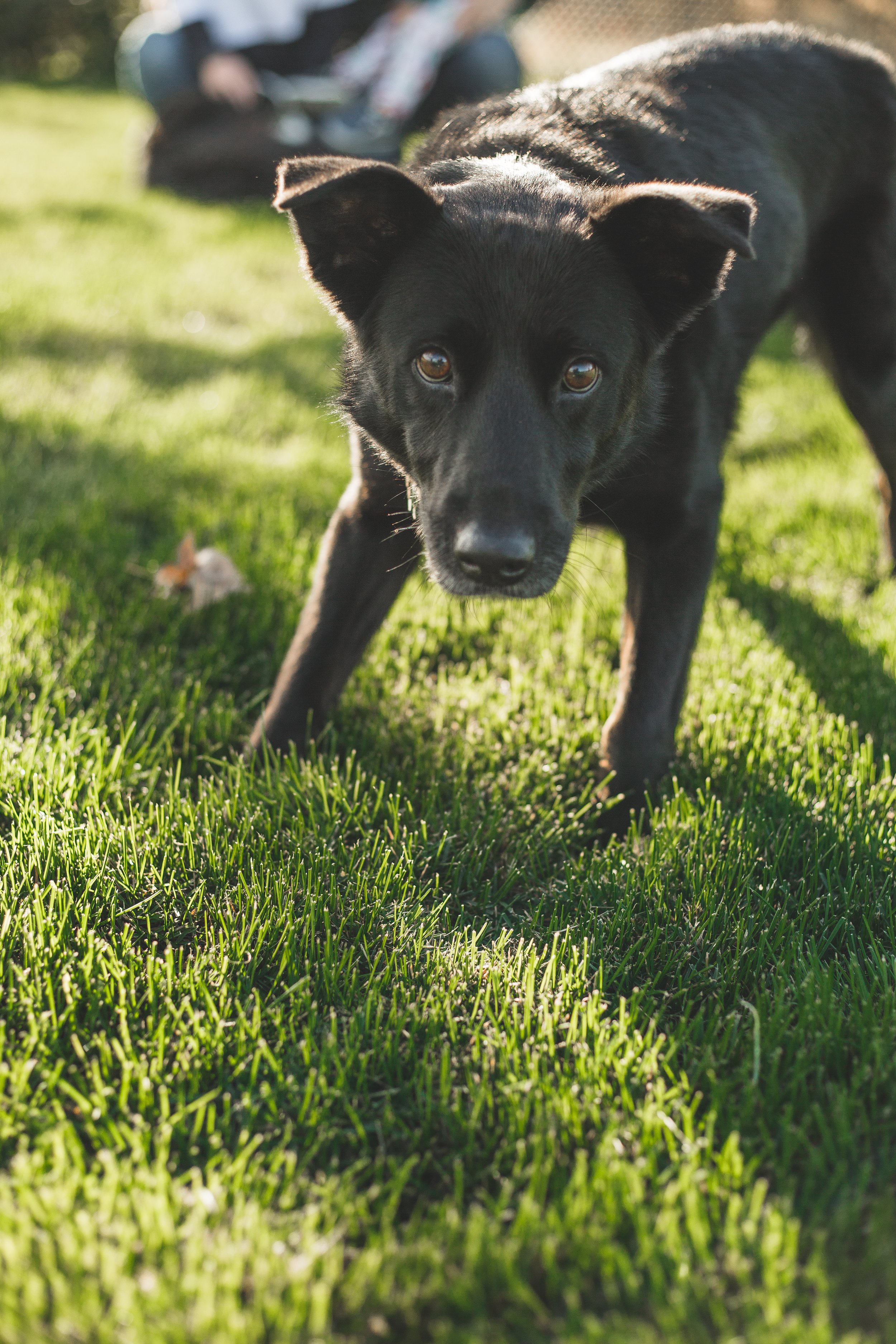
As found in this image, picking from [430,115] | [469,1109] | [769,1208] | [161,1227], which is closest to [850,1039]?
[769,1208]

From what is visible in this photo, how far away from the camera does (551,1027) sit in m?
1.64

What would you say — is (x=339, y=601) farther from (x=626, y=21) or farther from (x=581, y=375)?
(x=626, y=21)

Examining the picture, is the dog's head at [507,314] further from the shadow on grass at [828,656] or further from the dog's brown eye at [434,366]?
the shadow on grass at [828,656]

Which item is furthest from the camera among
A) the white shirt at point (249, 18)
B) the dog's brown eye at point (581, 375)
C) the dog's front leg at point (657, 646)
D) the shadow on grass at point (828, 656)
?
the white shirt at point (249, 18)

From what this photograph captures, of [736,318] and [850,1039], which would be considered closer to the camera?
[850,1039]

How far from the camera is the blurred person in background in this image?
7.70 m

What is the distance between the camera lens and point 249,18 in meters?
8.02

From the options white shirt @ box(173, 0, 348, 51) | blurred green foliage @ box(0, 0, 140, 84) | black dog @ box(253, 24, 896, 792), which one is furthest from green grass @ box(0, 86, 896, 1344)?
blurred green foliage @ box(0, 0, 140, 84)

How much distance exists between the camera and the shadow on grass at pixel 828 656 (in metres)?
2.58

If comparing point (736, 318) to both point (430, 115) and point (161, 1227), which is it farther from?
point (430, 115)

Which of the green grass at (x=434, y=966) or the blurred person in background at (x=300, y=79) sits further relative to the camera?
the blurred person in background at (x=300, y=79)

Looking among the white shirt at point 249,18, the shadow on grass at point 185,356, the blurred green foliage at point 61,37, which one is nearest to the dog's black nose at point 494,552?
the shadow on grass at point 185,356

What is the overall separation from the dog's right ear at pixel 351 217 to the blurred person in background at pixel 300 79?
612 centimetres

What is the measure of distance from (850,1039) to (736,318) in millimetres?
1809
